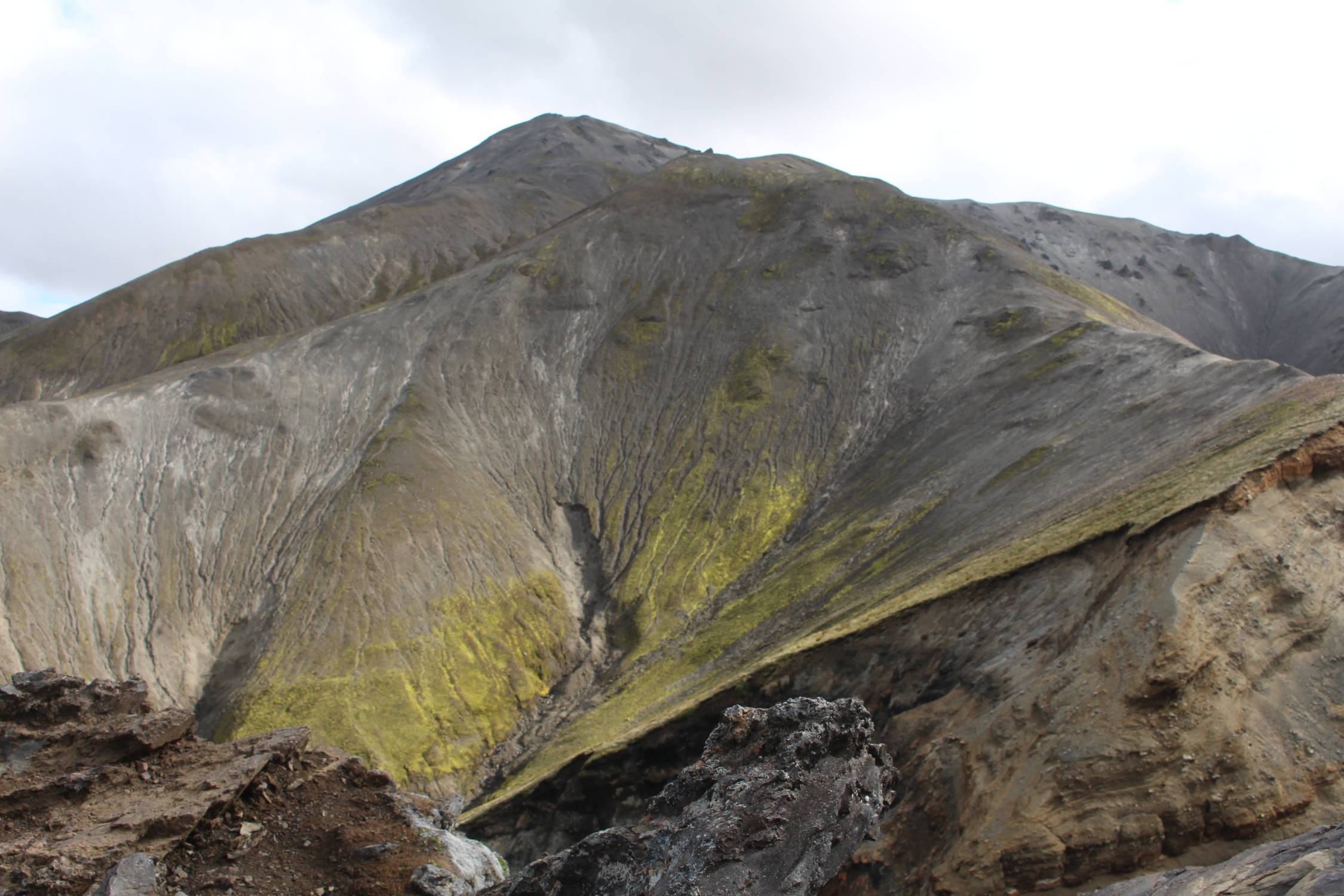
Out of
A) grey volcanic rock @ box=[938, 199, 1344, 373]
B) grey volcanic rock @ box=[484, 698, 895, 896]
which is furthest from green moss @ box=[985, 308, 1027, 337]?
grey volcanic rock @ box=[938, 199, 1344, 373]

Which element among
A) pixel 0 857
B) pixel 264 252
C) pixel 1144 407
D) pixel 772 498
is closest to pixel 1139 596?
pixel 0 857

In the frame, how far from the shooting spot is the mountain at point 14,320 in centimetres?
16100

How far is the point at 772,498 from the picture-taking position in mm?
81688

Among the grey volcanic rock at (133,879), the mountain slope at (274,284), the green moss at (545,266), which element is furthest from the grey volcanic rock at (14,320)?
the grey volcanic rock at (133,879)

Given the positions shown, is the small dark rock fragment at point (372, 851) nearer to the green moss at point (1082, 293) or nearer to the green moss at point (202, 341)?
the green moss at point (1082, 293)

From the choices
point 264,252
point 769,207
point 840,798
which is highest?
point 264,252

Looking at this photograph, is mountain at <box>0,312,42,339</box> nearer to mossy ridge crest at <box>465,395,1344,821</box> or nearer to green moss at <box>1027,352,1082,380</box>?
mossy ridge crest at <box>465,395,1344,821</box>

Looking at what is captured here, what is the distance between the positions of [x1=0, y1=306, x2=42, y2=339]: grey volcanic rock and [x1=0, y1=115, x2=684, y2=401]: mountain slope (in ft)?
147

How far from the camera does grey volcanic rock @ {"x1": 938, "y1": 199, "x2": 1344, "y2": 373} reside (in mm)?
165125

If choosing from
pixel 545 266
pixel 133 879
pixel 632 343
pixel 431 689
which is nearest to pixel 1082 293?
pixel 632 343

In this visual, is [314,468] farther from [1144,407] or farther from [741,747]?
[741,747]

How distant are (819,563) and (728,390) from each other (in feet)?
104

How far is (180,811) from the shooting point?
2061 centimetres

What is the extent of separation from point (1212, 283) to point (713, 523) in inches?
5836
